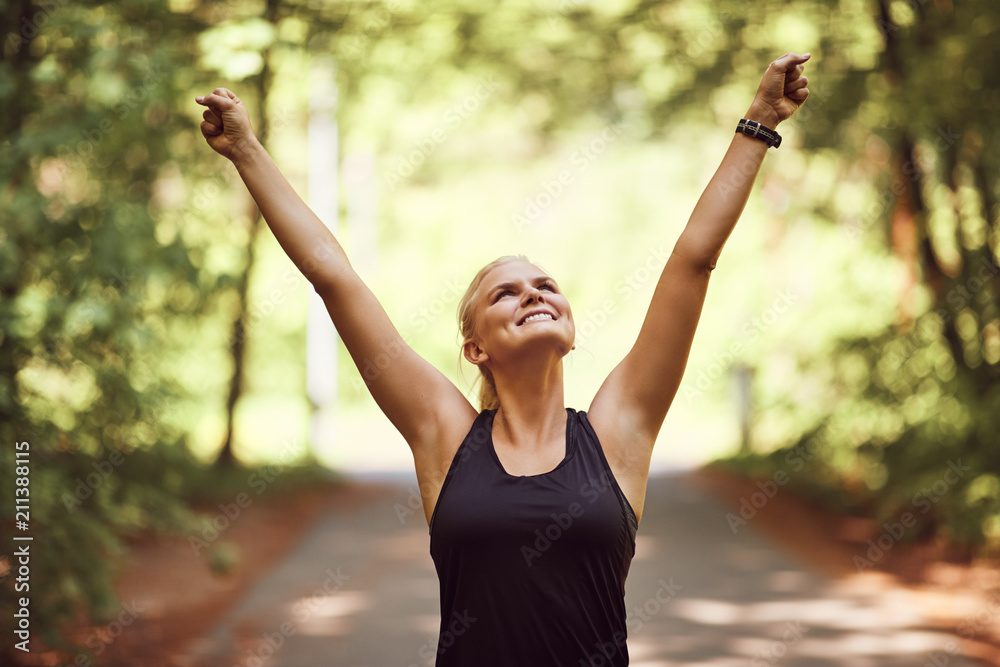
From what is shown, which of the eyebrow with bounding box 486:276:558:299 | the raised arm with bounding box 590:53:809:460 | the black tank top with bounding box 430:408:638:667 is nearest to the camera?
the black tank top with bounding box 430:408:638:667

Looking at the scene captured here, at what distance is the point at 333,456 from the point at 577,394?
27.9ft

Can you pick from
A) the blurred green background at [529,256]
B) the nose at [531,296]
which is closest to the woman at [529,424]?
the nose at [531,296]

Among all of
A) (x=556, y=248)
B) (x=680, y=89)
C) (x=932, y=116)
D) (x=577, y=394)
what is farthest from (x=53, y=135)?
(x=556, y=248)

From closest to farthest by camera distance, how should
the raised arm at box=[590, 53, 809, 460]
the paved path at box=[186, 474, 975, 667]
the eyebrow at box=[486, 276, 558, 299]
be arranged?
1. the raised arm at box=[590, 53, 809, 460]
2. the eyebrow at box=[486, 276, 558, 299]
3. the paved path at box=[186, 474, 975, 667]

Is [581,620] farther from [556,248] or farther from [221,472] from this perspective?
[556,248]

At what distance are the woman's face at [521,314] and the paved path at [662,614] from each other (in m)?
4.64

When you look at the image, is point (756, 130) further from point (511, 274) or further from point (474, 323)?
point (474, 323)

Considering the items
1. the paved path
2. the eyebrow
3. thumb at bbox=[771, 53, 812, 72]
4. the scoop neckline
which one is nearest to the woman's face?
the eyebrow

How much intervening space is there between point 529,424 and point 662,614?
587 centimetres

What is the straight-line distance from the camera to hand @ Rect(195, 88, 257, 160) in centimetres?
213

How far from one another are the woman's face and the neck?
0.05 metres

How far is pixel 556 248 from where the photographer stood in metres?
31.3

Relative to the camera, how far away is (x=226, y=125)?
2.14m

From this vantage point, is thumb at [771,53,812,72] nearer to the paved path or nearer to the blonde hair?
the blonde hair
